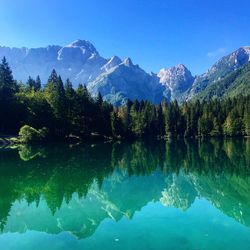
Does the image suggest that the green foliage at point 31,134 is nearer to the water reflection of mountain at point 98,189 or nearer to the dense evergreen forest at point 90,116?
the dense evergreen forest at point 90,116

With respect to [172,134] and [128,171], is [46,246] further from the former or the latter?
[172,134]

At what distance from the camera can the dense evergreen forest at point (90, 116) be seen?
102m

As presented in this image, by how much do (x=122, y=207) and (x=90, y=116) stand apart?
8636 cm

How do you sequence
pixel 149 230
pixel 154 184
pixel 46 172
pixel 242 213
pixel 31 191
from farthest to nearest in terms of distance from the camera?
pixel 46 172, pixel 154 184, pixel 31 191, pixel 242 213, pixel 149 230

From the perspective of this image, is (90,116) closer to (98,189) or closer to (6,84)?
(6,84)

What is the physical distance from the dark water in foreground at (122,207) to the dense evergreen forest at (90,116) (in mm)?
51374

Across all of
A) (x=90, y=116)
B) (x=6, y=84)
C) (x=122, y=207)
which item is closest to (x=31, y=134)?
(x=6, y=84)

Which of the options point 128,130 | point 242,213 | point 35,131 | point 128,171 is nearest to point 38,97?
point 35,131

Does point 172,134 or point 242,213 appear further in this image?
point 172,134

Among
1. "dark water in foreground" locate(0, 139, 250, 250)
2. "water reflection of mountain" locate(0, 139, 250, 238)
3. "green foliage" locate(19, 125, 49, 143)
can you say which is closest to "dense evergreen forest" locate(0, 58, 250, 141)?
"green foliage" locate(19, 125, 49, 143)

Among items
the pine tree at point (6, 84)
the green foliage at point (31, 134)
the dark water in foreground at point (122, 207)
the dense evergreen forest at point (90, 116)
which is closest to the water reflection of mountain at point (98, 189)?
the dark water in foreground at point (122, 207)

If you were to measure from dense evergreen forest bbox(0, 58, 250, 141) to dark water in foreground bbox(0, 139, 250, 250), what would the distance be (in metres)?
51.4

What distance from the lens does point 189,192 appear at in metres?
35.9

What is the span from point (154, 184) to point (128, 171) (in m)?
10.2
